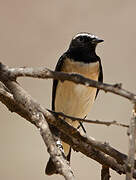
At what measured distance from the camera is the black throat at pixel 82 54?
7.51 ft

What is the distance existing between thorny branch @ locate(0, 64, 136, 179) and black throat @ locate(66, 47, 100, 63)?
105cm

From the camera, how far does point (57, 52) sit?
2936mm

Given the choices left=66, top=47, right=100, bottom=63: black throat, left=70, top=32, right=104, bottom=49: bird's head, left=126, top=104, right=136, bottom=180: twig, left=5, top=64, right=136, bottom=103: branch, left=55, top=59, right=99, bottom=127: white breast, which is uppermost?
left=70, top=32, right=104, bottom=49: bird's head

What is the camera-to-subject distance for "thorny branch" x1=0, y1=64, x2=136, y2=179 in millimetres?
893

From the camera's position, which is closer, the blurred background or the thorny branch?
the thorny branch

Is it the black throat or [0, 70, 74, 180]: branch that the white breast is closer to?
the black throat

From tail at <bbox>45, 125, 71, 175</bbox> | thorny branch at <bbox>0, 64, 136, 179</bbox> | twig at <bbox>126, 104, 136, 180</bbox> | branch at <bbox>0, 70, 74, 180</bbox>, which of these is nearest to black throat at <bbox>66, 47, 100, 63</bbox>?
tail at <bbox>45, 125, 71, 175</bbox>

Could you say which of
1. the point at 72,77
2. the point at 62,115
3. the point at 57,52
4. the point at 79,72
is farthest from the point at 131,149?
the point at 57,52

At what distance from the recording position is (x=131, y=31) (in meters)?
3.05

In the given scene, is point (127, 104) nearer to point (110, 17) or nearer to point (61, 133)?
point (110, 17)

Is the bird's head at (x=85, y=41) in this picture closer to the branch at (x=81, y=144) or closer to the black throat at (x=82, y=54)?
the black throat at (x=82, y=54)

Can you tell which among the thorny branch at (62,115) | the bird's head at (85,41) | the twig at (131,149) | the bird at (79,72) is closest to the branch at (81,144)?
the thorny branch at (62,115)

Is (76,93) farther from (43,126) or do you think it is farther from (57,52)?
(43,126)

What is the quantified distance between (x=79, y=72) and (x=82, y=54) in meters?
0.14
